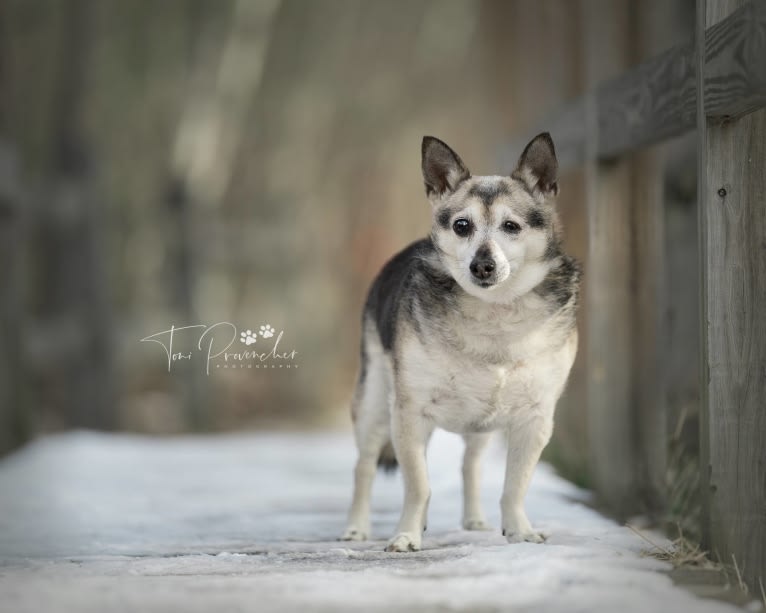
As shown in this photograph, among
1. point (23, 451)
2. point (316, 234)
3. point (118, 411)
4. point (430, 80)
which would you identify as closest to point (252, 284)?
point (316, 234)

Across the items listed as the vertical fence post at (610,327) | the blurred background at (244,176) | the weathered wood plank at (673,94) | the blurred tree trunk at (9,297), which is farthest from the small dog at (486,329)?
the blurred tree trunk at (9,297)

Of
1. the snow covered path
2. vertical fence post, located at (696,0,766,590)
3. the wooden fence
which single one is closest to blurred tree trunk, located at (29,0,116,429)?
the snow covered path

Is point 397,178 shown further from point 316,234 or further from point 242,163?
point 242,163

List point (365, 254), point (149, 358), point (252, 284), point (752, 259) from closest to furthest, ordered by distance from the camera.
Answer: point (752, 259), point (149, 358), point (252, 284), point (365, 254)

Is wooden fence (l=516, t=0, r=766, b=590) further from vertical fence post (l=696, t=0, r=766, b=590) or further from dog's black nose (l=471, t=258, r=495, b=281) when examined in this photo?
dog's black nose (l=471, t=258, r=495, b=281)

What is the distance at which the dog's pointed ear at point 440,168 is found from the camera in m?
4.43

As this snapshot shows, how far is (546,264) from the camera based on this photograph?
14.0 feet

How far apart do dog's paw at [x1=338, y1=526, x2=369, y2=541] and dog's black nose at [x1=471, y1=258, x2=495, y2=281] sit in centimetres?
131

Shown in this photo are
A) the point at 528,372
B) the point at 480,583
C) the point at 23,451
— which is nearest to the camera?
the point at 480,583

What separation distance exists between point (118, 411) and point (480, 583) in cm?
794

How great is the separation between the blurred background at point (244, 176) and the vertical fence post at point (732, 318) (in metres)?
2.14

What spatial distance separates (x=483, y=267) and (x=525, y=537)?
3.48 feet

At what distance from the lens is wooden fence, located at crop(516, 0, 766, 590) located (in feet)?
11.8

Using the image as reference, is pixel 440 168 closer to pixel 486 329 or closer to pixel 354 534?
pixel 486 329
